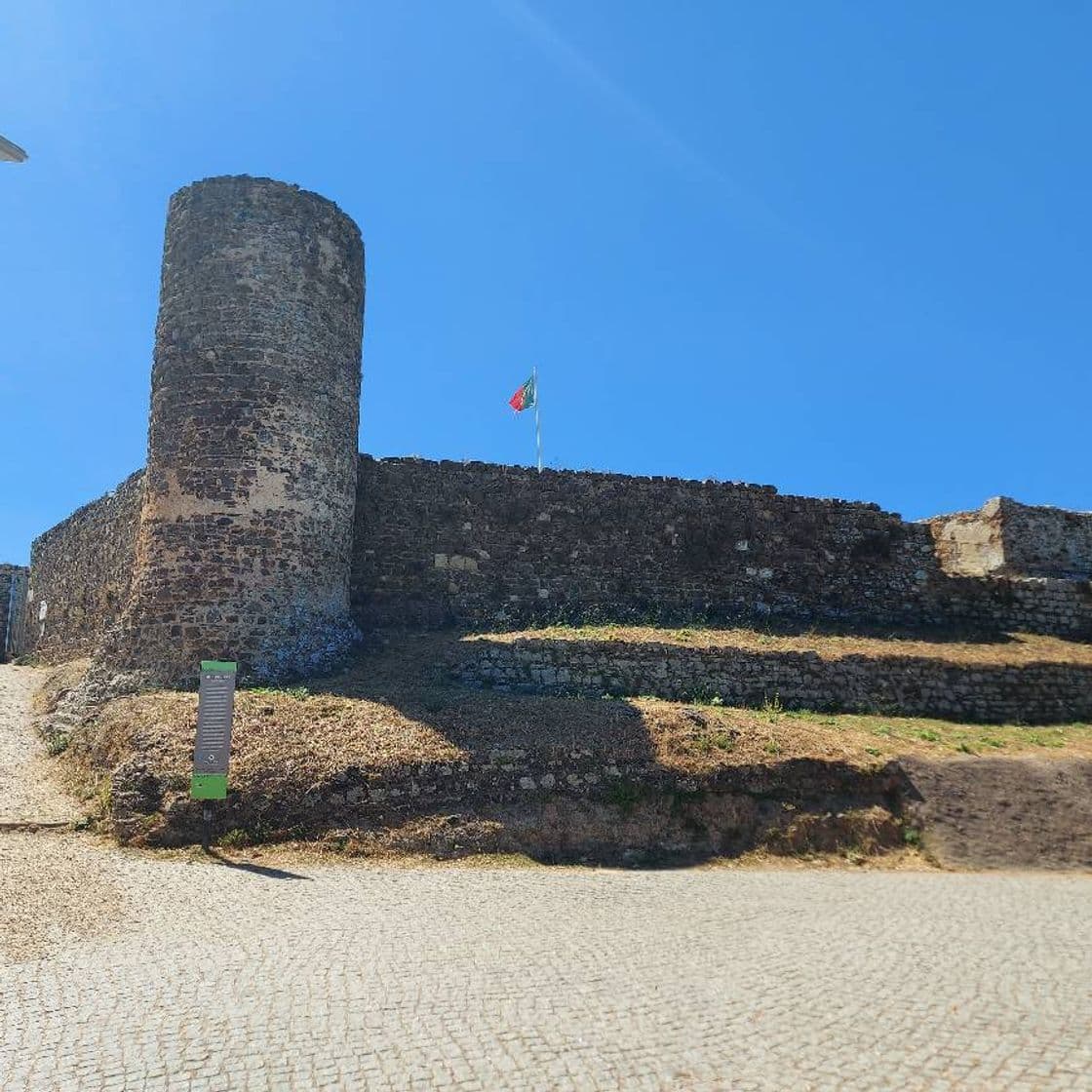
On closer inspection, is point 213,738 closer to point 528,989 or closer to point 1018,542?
point 528,989

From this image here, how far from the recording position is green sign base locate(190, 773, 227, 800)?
9.80 metres

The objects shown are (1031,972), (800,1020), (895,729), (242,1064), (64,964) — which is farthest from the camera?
(895,729)

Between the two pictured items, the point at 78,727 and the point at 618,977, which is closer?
the point at 618,977

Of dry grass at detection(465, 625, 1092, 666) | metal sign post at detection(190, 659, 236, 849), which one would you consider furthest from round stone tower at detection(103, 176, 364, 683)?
metal sign post at detection(190, 659, 236, 849)

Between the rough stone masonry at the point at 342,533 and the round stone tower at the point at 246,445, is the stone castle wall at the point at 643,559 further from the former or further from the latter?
the round stone tower at the point at 246,445

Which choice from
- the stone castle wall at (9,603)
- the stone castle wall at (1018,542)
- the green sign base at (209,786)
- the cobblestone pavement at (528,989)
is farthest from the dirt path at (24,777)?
the stone castle wall at (1018,542)

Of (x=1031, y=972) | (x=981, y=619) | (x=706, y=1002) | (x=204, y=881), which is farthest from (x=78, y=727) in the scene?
(x=981, y=619)

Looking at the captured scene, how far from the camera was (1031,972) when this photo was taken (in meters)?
6.88

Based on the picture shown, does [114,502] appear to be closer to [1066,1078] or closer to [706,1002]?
[706,1002]

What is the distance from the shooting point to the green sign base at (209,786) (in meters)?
9.80

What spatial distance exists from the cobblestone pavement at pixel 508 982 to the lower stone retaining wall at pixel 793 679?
5498 mm

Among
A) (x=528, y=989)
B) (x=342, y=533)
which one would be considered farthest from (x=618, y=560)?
(x=528, y=989)

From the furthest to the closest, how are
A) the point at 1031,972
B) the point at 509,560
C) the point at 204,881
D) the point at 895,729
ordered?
the point at 509,560 → the point at 895,729 → the point at 204,881 → the point at 1031,972

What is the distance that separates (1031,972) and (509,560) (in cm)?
1212
